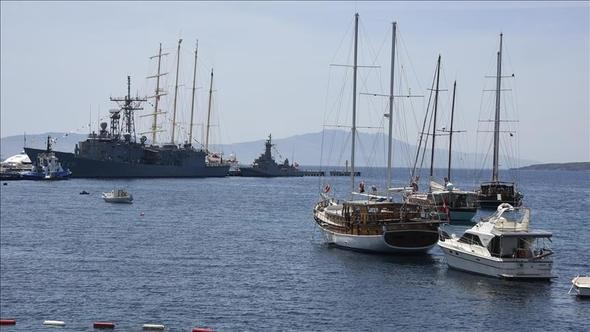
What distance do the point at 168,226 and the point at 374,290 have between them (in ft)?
127

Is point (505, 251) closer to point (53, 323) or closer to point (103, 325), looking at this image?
point (103, 325)

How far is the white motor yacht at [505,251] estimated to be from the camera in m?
47.9

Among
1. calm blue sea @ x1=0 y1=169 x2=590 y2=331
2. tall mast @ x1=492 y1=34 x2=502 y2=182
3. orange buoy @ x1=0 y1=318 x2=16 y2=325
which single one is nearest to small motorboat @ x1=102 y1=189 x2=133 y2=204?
calm blue sea @ x1=0 y1=169 x2=590 y2=331

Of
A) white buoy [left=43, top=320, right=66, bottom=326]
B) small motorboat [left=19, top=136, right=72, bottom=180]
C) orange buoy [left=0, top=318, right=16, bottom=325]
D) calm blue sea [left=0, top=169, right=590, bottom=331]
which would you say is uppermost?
small motorboat [left=19, top=136, right=72, bottom=180]

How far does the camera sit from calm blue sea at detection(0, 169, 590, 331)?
3875 centimetres

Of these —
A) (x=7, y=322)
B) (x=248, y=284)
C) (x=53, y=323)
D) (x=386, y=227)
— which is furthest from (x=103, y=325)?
(x=386, y=227)

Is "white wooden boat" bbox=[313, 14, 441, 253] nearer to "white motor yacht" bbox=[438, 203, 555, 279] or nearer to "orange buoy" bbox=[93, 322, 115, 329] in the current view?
"white motor yacht" bbox=[438, 203, 555, 279]

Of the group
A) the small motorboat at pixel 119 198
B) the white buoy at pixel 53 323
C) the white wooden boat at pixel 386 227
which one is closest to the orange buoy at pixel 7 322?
the white buoy at pixel 53 323

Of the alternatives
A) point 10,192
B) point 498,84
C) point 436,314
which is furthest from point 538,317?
point 10,192

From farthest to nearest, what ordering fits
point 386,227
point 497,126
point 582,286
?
point 497,126, point 386,227, point 582,286

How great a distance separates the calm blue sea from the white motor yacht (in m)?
0.86

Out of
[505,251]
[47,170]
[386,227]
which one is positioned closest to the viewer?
[505,251]

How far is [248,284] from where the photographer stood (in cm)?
4800

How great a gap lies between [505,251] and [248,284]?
14319 mm
